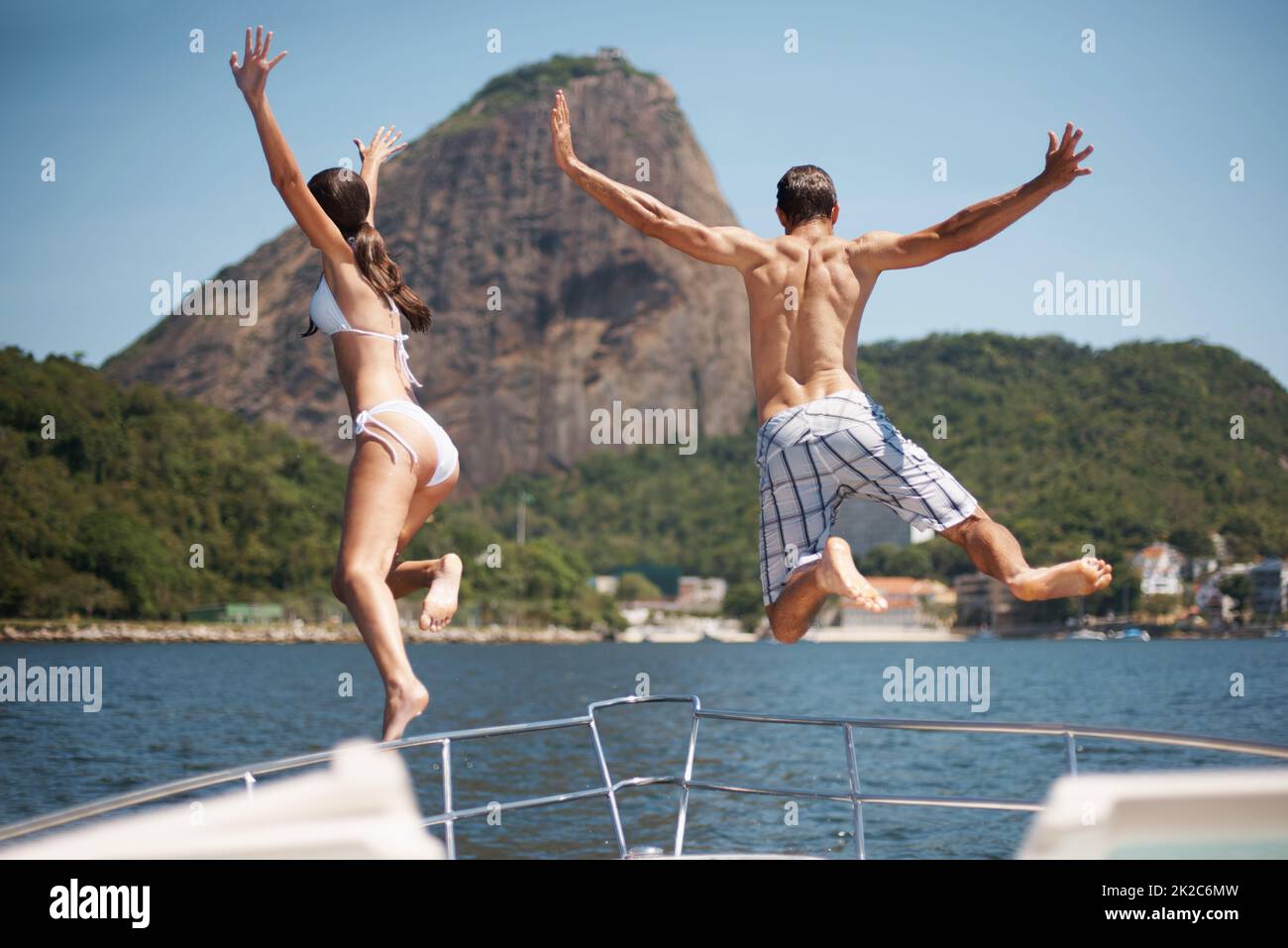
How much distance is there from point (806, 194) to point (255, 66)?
2405mm

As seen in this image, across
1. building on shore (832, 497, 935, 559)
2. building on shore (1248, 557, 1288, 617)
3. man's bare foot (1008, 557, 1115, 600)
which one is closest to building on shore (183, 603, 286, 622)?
building on shore (832, 497, 935, 559)

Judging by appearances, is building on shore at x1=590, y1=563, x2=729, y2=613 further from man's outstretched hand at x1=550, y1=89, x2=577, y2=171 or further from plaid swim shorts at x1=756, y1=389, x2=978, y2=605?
plaid swim shorts at x1=756, y1=389, x2=978, y2=605

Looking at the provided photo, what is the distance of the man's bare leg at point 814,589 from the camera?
5262mm

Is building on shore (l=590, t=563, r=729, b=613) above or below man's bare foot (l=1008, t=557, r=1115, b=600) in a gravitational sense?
below

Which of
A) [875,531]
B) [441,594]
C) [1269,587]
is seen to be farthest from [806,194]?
[875,531]

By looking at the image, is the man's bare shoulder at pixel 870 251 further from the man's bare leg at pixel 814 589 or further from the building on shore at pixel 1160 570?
the building on shore at pixel 1160 570

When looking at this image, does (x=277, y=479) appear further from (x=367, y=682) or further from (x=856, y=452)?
(x=856, y=452)

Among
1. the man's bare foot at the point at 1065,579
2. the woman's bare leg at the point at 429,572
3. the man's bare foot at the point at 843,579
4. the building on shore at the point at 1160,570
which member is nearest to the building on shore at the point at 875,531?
the building on shore at the point at 1160,570

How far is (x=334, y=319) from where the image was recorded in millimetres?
5371

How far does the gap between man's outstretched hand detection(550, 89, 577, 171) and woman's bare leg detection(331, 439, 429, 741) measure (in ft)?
5.66

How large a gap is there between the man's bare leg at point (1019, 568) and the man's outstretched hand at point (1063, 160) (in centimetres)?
137

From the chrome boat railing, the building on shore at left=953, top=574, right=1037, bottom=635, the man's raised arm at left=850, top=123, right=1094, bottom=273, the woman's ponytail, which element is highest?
the man's raised arm at left=850, top=123, right=1094, bottom=273

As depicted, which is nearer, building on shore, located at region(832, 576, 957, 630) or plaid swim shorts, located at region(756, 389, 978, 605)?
plaid swim shorts, located at region(756, 389, 978, 605)

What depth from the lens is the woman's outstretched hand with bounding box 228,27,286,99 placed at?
532 centimetres
